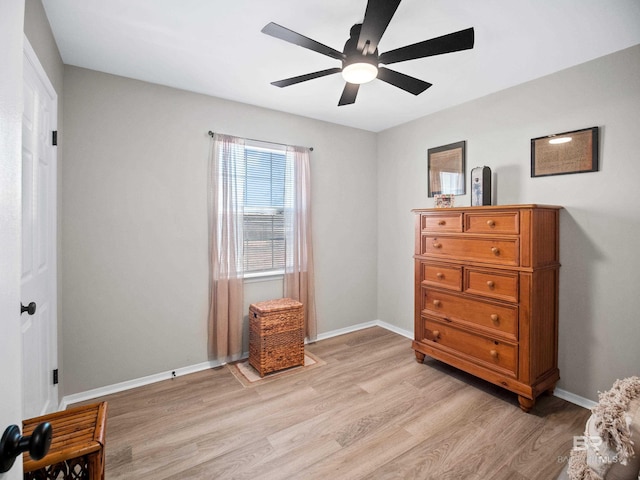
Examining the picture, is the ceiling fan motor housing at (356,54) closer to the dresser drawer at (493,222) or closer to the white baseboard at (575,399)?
the dresser drawer at (493,222)

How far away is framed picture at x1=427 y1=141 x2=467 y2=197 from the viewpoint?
328 cm

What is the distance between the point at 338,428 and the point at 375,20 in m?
2.48

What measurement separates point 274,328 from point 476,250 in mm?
1951

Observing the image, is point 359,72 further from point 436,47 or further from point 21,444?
point 21,444

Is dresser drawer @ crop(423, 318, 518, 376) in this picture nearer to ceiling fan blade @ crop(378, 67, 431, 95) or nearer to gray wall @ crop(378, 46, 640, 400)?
gray wall @ crop(378, 46, 640, 400)

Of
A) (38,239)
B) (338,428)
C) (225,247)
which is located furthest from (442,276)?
(38,239)

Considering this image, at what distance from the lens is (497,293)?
98.1 inches

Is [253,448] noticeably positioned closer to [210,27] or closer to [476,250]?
[476,250]

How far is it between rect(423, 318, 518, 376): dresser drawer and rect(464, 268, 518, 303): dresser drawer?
371mm

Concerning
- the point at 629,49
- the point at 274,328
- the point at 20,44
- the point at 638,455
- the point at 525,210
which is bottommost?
the point at 274,328

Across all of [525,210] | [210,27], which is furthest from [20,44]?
[525,210]

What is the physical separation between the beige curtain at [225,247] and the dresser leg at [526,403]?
2.52m

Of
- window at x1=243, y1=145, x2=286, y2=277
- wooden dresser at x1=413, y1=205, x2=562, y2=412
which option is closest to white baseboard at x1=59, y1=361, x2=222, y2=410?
window at x1=243, y1=145, x2=286, y2=277

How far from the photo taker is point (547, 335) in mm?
2480
